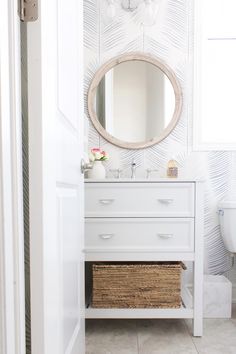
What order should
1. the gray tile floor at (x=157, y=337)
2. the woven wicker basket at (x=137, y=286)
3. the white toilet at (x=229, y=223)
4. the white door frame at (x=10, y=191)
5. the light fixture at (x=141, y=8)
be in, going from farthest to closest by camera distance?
1. the light fixture at (x=141, y=8)
2. the white toilet at (x=229, y=223)
3. the woven wicker basket at (x=137, y=286)
4. the gray tile floor at (x=157, y=337)
5. the white door frame at (x=10, y=191)

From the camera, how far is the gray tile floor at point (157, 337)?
4.76 ft

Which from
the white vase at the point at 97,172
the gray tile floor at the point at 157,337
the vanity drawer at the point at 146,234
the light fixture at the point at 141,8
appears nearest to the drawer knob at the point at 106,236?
the vanity drawer at the point at 146,234

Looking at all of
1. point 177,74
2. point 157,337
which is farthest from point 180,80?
point 157,337

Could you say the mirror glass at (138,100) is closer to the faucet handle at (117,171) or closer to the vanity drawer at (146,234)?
the faucet handle at (117,171)

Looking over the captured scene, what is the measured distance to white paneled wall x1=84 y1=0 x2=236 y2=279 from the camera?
206cm

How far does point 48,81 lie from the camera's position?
0.71 m

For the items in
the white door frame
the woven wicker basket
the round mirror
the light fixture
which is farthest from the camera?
the round mirror

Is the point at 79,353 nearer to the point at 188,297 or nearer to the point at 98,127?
the point at 188,297

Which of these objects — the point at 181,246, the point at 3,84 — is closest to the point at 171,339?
the point at 181,246

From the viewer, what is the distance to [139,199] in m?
1.55

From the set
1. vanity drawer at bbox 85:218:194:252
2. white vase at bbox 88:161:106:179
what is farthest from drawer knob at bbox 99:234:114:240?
white vase at bbox 88:161:106:179

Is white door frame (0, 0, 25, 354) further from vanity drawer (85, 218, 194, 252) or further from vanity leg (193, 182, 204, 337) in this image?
vanity leg (193, 182, 204, 337)

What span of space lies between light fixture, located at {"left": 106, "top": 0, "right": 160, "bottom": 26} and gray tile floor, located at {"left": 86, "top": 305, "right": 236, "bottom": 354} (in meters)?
1.92

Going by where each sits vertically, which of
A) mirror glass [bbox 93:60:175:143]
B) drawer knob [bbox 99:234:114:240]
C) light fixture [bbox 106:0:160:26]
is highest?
light fixture [bbox 106:0:160:26]
